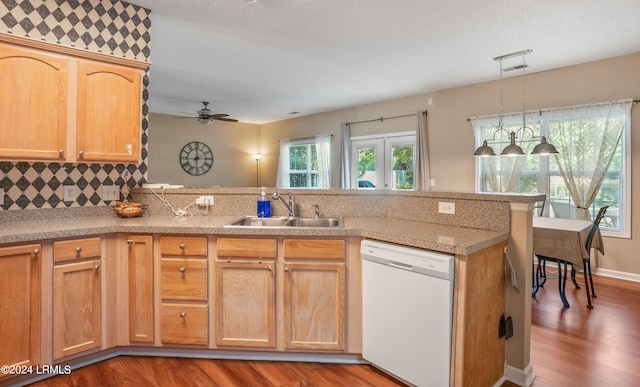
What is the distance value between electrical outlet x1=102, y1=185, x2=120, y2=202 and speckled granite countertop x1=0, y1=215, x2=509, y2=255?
24 cm

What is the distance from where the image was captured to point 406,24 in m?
3.25

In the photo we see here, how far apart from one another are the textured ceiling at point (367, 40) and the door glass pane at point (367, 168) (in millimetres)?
1625

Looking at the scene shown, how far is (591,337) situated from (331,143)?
18.7ft

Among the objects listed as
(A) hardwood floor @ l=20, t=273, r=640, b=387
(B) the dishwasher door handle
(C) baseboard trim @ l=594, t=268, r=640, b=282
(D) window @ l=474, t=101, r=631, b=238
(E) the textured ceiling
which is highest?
(E) the textured ceiling

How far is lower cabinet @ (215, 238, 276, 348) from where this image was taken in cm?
221

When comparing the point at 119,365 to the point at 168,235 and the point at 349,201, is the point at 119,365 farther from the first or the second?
the point at 349,201

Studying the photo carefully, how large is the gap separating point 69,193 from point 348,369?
2.33m

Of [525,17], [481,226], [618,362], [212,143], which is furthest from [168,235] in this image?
[212,143]

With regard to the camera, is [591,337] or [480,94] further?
[480,94]

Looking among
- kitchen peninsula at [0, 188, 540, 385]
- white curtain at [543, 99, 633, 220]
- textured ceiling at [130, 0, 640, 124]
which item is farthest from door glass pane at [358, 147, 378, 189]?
kitchen peninsula at [0, 188, 540, 385]

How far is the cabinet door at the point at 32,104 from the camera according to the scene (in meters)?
2.11

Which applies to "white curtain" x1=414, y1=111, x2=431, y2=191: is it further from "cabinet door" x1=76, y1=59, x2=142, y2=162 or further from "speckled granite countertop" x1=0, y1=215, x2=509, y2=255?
"cabinet door" x1=76, y1=59, x2=142, y2=162

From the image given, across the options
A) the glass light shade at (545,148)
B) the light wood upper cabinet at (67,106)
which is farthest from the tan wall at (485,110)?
the light wood upper cabinet at (67,106)

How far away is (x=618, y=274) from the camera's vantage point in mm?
4215
